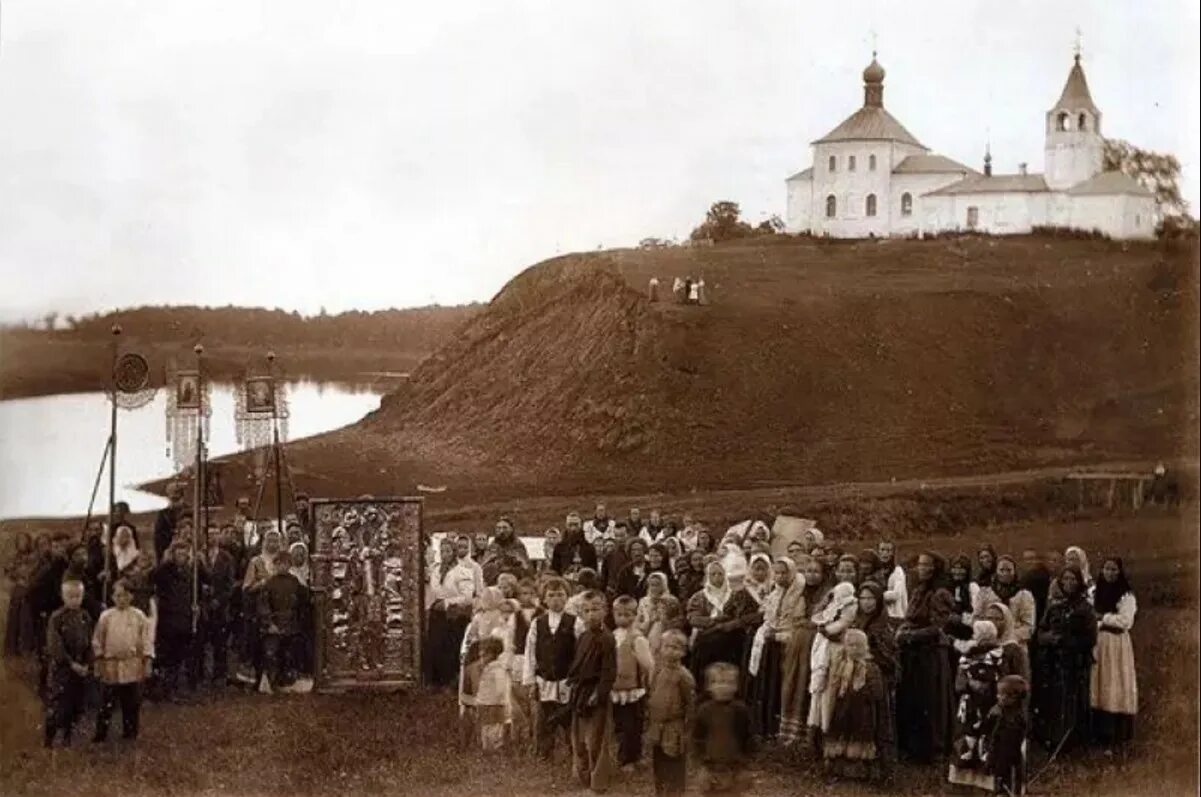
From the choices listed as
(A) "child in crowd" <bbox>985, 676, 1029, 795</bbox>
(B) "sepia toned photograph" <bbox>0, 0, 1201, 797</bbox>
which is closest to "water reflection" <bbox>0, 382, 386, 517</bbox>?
(B) "sepia toned photograph" <bbox>0, 0, 1201, 797</bbox>

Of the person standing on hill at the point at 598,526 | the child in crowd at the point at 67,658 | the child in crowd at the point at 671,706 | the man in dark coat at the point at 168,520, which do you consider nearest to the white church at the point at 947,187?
the person standing on hill at the point at 598,526

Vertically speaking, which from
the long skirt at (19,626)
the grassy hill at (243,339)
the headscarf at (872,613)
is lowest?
the long skirt at (19,626)

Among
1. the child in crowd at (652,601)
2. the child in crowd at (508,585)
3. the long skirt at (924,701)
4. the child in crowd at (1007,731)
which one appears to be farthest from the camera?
the child in crowd at (508,585)

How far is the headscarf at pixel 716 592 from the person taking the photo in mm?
9844

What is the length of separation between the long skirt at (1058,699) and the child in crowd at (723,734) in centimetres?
149

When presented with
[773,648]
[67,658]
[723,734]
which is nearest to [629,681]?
[723,734]

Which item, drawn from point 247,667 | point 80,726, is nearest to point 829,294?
point 247,667

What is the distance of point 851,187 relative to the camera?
10.2 m

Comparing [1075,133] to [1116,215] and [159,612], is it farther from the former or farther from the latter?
[159,612]

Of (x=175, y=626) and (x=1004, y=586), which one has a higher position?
(x=1004, y=586)

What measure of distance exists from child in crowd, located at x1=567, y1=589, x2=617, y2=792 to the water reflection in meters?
1.76

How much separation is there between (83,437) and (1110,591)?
18.2 feet

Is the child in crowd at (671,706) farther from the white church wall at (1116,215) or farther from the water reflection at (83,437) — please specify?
the white church wall at (1116,215)

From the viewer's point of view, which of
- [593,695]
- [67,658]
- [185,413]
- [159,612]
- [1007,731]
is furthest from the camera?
[185,413]
